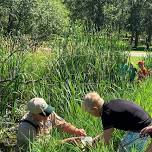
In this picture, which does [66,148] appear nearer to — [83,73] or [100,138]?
[100,138]

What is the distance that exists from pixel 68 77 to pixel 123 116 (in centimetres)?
309

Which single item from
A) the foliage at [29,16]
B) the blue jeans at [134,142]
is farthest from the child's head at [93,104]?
the foliage at [29,16]

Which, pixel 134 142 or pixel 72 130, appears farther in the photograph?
pixel 72 130

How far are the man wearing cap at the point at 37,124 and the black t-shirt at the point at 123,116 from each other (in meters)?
0.87

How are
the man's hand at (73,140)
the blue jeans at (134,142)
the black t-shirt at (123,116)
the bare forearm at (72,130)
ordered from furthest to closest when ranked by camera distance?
the bare forearm at (72,130) → the man's hand at (73,140) → the blue jeans at (134,142) → the black t-shirt at (123,116)

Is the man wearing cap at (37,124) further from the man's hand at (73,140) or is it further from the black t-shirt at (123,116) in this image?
the black t-shirt at (123,116)

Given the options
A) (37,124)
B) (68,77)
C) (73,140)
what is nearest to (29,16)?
(68,77)

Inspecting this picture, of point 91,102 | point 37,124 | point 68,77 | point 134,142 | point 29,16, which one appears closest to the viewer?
point 91,102

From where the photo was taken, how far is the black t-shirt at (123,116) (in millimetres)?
5223

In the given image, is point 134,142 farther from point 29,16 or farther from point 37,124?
point 29,16

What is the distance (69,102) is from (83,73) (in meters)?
1.28

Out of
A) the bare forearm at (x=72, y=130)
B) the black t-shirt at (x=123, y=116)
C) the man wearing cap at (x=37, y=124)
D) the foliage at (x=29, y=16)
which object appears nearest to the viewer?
the black t-shirt at (x=123, y=116)

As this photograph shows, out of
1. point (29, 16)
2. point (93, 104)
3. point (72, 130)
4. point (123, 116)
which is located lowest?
point (29, 16)

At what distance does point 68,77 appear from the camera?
8281 mm
